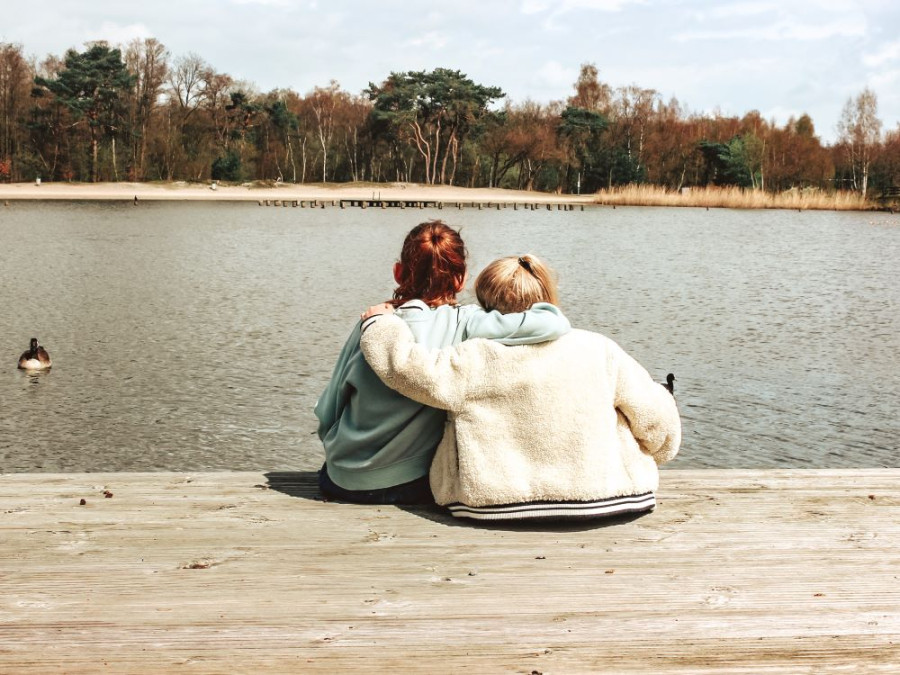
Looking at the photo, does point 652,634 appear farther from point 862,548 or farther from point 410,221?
point 410,221

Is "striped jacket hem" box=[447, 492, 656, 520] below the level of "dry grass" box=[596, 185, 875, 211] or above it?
below

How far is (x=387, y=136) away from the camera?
63969 mm

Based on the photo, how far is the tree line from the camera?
56281 mm

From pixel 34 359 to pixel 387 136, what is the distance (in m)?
55.6

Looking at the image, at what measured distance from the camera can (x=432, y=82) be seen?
62.7 meters

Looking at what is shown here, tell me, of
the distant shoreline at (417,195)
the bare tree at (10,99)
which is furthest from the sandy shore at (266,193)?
the bare tree at (10,99)

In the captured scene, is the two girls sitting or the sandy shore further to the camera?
the sandy shore

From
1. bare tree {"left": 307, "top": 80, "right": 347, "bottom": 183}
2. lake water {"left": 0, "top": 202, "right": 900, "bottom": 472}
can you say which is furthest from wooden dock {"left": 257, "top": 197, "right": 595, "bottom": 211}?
lake water {"left": 0, "top": 202, "right": 900, "bottom": 472}

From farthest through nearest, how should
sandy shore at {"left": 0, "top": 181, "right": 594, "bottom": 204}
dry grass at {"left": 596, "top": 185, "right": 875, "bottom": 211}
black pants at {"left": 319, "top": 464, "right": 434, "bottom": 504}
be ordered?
sandy shore at {"left": 0, "top": 181, "right": 594, "bottom": 204}
dry grass at {"left": 596, "top": 185, "right": 875, "bottom": 211}
black pants at {"left": 319, "top": 464, "right": 434, "bottom": 504}

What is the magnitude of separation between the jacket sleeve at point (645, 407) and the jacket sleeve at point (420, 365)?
1.34ft

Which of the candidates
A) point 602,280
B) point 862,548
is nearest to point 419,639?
point 862,548

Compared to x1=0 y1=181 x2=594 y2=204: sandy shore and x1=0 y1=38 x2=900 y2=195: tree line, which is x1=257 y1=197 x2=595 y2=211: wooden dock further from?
x1=0 y1=38 x2=900 y2=195: tree line

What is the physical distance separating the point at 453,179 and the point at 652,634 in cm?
6685

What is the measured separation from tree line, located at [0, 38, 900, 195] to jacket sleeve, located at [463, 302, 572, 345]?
5356cm
